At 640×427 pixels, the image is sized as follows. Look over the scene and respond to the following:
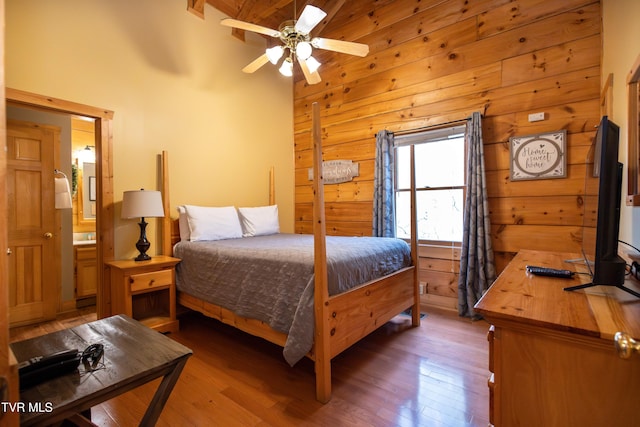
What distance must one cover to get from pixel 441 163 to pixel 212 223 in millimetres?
2574

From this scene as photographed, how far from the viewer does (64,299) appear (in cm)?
334

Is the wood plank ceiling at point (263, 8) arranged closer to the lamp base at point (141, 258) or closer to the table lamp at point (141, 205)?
the table lamp at point (141, 205)

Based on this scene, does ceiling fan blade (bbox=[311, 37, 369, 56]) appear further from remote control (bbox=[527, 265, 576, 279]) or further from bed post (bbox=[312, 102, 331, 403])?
remote control (bbox=[527, 265, 576, 279])

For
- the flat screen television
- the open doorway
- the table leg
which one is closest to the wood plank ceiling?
the open doorway

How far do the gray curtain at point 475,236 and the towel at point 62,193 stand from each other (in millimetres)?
4285

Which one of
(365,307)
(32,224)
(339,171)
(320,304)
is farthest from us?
(339,171)

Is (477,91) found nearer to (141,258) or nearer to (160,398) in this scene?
(160,398)

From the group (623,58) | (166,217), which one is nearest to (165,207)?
(166,217)

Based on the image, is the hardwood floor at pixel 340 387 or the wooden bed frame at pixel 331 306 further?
the wooden bed frame at pixel 331 306

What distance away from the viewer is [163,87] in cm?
312

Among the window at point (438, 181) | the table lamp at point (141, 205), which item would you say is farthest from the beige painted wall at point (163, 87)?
the window at point (438, 181)

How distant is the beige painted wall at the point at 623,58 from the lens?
1.56 meters

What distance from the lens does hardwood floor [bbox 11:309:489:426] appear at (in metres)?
1.57

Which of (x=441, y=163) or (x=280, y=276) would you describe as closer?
(x=280, y=276)
